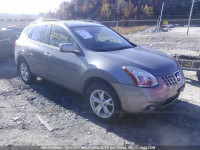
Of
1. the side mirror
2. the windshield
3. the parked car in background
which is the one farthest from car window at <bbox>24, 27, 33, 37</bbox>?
the parked car in background

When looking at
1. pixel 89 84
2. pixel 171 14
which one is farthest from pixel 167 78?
pixel 171 14

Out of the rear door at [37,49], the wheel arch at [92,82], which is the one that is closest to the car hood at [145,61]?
the wheel arch at [92,82]

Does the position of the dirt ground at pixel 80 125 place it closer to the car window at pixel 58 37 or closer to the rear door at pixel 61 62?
the rear door at pixel 61 62

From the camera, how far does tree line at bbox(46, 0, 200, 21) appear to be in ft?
69.3

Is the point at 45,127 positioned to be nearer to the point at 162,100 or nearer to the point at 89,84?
the point at 89,84

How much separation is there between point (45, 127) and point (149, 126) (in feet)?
6.12

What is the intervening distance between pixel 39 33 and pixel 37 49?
0.46 m

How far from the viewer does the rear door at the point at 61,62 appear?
383 cm

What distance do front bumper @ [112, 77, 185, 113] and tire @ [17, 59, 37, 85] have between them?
298 cm

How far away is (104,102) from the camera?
3516 millimetres

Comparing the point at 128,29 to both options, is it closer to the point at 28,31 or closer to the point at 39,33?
the point at 28,31

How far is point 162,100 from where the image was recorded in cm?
320

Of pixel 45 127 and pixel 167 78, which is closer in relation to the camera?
pixel 167 78

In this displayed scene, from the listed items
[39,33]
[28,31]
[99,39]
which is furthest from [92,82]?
[28,31]
